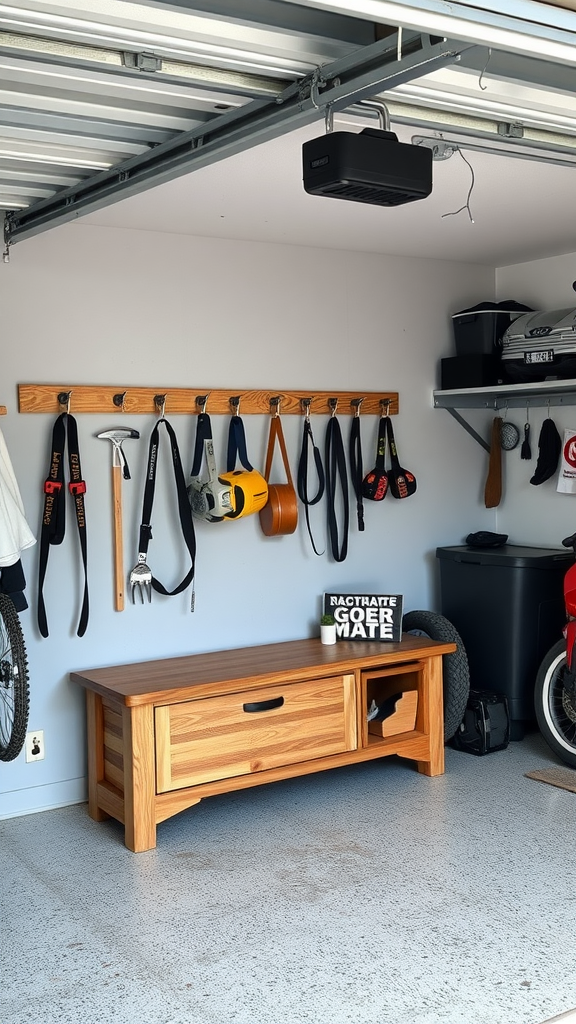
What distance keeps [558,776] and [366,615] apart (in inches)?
45.2

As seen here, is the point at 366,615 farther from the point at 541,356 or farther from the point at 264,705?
the point at 541,356

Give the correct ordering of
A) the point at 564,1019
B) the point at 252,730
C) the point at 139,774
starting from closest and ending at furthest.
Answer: the point at 564,1019 → the point at 139,774 → the point at 252,730

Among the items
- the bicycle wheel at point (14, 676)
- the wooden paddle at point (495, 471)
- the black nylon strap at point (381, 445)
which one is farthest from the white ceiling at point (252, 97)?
the wooden paddle at point (495, 471)

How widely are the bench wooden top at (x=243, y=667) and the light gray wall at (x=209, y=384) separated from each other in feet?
0.58

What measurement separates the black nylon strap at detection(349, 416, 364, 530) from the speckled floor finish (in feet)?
4.43

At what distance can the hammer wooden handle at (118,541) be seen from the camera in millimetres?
4660

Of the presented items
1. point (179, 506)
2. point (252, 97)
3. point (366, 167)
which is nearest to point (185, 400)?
point (179, 506)

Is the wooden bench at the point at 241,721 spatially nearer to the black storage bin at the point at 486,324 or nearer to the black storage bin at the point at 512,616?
the black storage bin at the point at 512,616

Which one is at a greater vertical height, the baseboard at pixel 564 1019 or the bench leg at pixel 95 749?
the bench leg at pixel 95 749

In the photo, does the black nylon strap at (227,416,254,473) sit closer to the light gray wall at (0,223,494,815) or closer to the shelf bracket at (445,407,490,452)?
the light gray wall at (0,223,494,815)

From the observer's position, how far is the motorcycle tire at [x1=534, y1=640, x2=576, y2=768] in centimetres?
505

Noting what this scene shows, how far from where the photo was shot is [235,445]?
4953 mm

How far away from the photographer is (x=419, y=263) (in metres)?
5.71

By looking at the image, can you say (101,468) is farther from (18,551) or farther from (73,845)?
(73,845)
